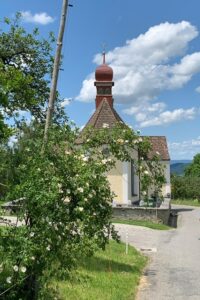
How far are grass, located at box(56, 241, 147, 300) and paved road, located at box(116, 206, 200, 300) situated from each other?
1.14 feet

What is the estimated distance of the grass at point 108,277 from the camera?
11250 millimetres

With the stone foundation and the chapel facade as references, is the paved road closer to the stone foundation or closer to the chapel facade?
the stone foundation

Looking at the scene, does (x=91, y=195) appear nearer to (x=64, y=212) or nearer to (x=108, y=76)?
(x=64, y=212)

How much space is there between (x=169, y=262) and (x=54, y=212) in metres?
11.1

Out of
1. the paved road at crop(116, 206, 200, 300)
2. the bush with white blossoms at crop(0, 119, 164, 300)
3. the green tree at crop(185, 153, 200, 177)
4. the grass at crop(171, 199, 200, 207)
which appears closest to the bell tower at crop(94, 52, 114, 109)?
the grass at crop(171, 199, 200, 207)

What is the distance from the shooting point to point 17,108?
542 inches

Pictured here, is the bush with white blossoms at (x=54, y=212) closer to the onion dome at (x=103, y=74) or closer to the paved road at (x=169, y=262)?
the paved road at (x=169, y=262)

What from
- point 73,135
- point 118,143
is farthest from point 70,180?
point 118,143

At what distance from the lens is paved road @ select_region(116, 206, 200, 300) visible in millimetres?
12734

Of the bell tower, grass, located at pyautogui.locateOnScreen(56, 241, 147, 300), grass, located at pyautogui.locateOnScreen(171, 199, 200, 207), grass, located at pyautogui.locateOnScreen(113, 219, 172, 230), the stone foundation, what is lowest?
grass, located at pyautogui.locateOnScreen(56, 241, 147, 300)

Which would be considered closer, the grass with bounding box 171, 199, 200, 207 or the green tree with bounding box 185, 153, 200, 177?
the grass with bounding box 171, 199, 200, 207

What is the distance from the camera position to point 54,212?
23.9 ft

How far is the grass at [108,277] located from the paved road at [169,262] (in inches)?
13.7

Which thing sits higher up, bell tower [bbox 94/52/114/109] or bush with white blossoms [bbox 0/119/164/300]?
bell tower [bbox 94/52/114/109]
